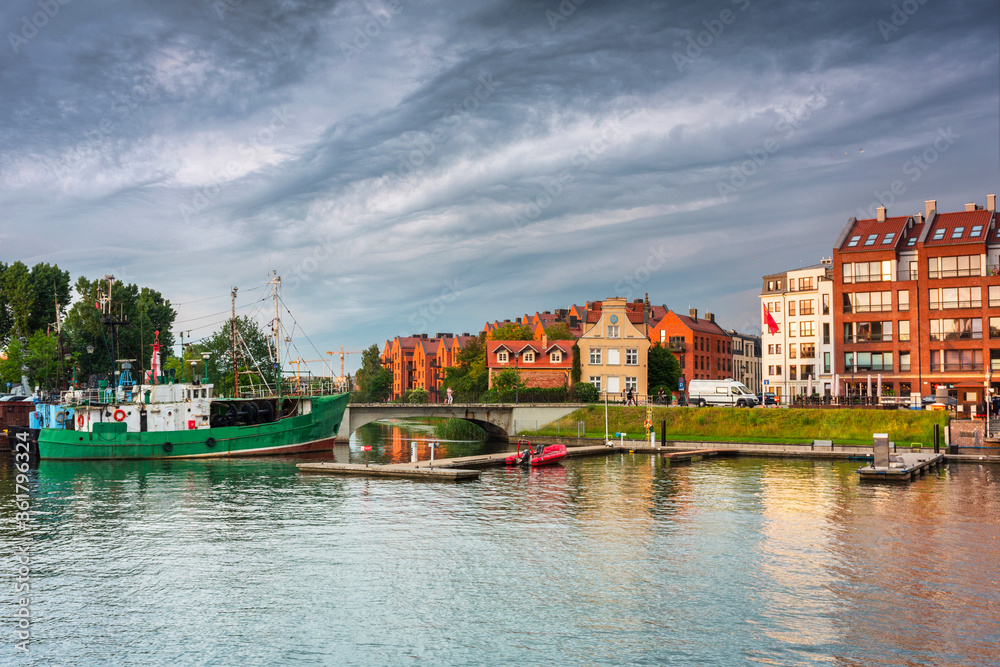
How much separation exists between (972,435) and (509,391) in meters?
44.8

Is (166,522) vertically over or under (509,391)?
under

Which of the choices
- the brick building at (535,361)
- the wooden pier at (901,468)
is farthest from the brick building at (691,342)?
the wooden pier at (901,468)

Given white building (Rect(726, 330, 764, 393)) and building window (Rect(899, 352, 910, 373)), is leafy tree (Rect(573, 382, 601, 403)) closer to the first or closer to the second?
building window (Rect(899, 352, 910, 373))

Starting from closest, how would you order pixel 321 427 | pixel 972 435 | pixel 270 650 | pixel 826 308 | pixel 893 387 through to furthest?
pixel 270 650 < pixel 972 435 < pixel 321 427 < pixel 893 387 < pixel 826 308

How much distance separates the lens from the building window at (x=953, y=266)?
81.6m

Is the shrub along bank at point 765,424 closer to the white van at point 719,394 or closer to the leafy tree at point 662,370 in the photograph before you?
the white van at point 719,394

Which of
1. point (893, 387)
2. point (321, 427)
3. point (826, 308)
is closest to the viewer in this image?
point (321, 427)

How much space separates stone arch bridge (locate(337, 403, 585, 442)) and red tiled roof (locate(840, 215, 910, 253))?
35.4m

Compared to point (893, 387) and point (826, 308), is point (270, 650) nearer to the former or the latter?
point (893, 387)

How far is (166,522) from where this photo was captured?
39188mm

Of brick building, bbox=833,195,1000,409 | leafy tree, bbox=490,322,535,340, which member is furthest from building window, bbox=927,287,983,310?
Result: leafy tree, bbox=490,322,535,340

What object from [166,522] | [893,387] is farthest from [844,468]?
[166,522]

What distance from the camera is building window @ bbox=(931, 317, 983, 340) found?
264 ft

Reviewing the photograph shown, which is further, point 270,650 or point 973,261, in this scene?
point 973,261
